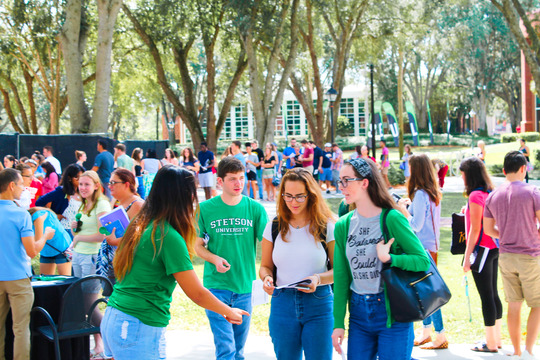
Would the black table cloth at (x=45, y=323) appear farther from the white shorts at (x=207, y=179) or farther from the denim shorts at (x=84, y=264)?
the white shorts at (x=207, y=179)

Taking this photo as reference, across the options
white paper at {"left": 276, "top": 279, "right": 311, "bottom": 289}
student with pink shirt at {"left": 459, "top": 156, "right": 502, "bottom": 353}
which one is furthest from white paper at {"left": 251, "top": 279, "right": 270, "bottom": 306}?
student with pink shirt at {"left": 459, "top": 156, "right": 502, "bottom": 353}

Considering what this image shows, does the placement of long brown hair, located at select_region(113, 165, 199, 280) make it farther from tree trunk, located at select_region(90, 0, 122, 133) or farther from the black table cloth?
tree trunk, located at select_region(90, 0, 122, 133)

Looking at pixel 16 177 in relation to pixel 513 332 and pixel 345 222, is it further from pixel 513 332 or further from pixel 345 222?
pixel 513 332

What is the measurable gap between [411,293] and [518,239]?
83.0 inches

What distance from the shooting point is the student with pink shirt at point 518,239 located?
5.08 m

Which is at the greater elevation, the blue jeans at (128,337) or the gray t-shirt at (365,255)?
the gray t-shirt at (365,255)

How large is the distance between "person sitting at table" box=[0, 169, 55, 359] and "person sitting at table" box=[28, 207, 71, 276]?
2.23 ft

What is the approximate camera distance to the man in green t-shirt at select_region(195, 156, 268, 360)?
459 cm

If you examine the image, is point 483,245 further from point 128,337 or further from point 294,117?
point 294,117

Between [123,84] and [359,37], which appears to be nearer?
[359,37]

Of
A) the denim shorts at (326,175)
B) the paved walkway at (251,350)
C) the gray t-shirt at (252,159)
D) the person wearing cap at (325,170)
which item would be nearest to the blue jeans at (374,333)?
the paved walkway at (251,350)

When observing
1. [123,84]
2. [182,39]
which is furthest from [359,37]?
[123,84]

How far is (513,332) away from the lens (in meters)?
5.32

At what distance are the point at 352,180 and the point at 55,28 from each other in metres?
25.9
